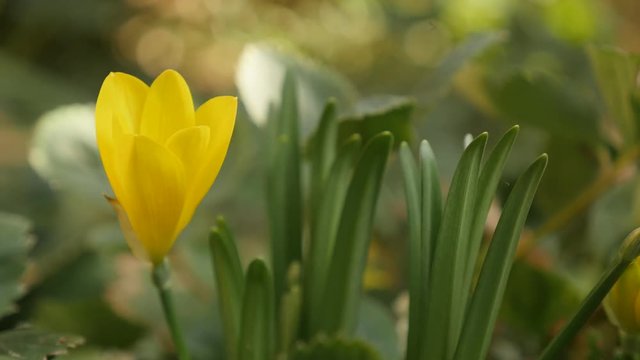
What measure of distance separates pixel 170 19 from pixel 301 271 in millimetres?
747

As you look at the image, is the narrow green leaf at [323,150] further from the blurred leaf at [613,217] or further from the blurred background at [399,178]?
the blurred leaf at [613,217]

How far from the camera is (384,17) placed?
950 mm

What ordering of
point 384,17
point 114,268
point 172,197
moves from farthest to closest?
point 384,17
point 114,268
point 172,197

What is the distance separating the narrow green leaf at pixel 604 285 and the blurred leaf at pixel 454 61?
16cm

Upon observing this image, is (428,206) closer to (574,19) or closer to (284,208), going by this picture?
(284,208)

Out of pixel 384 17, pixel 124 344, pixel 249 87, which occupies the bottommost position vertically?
pixel 124 344

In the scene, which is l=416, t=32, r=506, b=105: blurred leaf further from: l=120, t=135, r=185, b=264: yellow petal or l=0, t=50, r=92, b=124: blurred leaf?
l=0, t=50, r=92, b=124: blurred leaf

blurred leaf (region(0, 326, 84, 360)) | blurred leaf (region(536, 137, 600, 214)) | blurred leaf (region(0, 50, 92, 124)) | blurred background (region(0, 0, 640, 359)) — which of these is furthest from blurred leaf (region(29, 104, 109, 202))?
blurred leaf (region(0, 50, 92, 124))

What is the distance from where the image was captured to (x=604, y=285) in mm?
230

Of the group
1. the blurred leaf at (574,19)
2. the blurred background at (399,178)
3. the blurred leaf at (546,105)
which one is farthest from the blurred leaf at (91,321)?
the blurred leaf at (574,19)

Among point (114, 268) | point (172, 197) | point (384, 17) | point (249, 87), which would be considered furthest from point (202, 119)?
point (384, 17)

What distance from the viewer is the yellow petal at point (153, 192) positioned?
0.76 feet

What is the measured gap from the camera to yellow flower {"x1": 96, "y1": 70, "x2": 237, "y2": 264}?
0.76 ft

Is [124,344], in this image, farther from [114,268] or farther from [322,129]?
[322,129]
